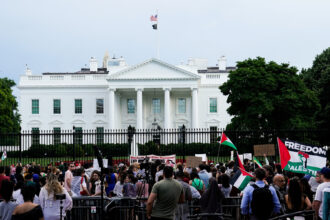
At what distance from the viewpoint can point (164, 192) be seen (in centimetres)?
799

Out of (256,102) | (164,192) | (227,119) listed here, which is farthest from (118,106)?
(164,192)

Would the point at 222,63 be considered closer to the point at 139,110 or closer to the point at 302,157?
the point at 139,110

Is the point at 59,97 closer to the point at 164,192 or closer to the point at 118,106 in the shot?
the point at 118,106

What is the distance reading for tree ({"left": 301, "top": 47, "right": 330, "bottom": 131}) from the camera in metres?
40.1

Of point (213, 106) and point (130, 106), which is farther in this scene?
point (213, 106)

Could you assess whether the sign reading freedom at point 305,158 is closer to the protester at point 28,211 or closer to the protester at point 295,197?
the protester at point 295,197

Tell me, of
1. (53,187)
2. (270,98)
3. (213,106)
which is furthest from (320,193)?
(213,106)

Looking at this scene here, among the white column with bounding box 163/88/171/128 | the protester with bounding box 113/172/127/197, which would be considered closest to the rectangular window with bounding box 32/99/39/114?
the white column with bounding box 163/88/171/128

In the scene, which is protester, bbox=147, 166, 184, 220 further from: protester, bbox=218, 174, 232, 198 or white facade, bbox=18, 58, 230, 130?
white facade, bbox=18, 58, 230, 130

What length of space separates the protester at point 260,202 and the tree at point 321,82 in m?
32.5

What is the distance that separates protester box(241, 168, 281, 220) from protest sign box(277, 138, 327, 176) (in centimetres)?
224

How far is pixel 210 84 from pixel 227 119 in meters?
4.74

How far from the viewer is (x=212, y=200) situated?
9156 millimetres

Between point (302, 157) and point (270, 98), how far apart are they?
29.0m
